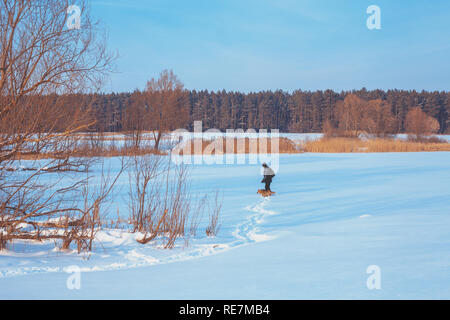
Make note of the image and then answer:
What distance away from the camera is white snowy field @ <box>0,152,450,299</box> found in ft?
9.78

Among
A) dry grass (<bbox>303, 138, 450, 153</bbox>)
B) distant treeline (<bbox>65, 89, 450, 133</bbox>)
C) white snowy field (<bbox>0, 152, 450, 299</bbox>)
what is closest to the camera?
white snowy field (<bbox>0, 152, 450, 299</bbox>)

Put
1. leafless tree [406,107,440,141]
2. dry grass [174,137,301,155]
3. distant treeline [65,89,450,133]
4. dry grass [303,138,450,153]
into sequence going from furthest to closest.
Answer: distant treeline [65,89,450,133] → leafless tree [406,107,440,141] → dry grass [303,138,450,153] → dry grass [174,137,301,155]

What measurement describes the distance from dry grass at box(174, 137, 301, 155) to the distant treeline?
38.0 meters

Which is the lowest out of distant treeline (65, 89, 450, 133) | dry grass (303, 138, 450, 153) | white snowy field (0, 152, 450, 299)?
white snowy field (0, 152, 450, 299)

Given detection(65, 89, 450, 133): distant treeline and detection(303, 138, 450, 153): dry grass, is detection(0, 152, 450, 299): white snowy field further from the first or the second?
detection(65, 89, 450, 133): distant treeline

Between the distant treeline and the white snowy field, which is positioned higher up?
the distant treeline

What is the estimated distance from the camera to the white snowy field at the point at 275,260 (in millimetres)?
2980

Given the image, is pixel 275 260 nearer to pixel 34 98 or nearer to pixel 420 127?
pixel 34 98

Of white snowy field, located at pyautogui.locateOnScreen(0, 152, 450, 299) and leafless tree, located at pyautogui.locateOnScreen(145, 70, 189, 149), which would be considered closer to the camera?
→ white snowy field, located at pyautogui.locateOnScreen(0, 152, 450, 299)

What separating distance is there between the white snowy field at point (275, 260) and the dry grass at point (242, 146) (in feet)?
45.5

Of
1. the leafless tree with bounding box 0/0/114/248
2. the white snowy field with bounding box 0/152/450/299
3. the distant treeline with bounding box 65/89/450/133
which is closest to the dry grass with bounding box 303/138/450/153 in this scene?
the white snowy field with bounding box 0/152/450/299
